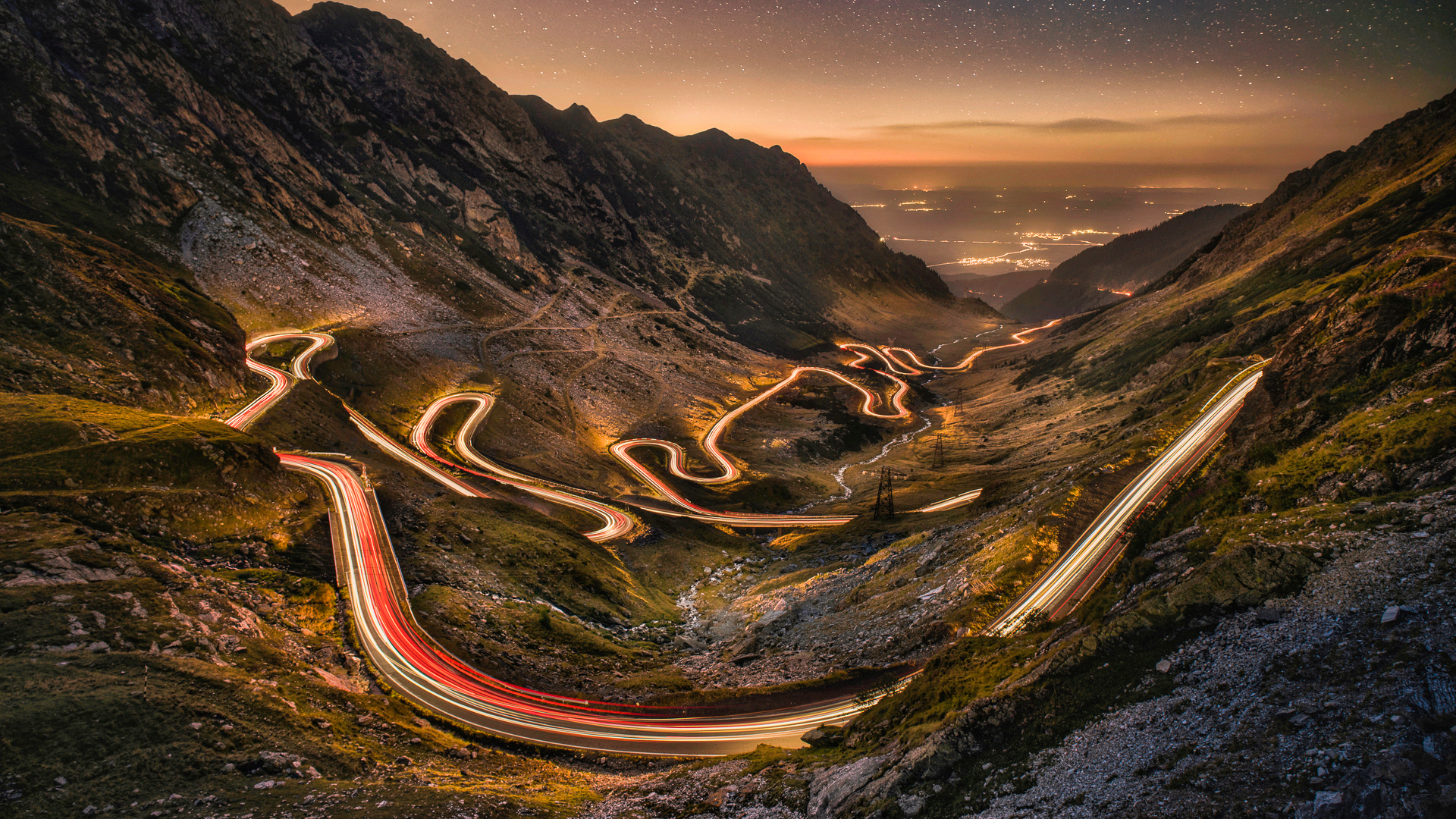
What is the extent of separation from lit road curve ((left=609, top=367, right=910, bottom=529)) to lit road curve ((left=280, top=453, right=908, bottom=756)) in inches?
1522

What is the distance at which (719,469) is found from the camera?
99.6 meters

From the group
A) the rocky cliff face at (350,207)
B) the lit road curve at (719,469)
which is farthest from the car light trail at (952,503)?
the rocky cliff face at (350,207)

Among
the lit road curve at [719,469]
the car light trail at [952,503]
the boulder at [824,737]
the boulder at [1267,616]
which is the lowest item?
the lit road curve at [719,469]

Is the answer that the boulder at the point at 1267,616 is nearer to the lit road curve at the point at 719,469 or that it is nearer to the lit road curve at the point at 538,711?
the lit road curve at the point at 538,711

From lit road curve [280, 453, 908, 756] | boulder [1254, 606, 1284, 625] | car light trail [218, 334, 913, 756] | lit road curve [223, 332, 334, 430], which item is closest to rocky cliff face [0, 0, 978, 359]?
lit road curve [223, 332, 334, 430]

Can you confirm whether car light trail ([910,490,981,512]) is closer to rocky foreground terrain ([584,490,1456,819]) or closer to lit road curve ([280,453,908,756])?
lit road curve ([280,453,908,756])

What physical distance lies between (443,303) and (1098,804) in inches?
5033

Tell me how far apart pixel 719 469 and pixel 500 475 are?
36.6m

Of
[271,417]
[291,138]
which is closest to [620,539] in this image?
[271,417]

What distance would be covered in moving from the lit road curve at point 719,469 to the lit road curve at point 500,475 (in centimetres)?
782

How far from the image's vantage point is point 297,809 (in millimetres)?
19844

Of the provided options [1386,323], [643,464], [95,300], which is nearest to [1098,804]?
[1386,323]

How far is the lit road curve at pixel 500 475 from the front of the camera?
67062 mm

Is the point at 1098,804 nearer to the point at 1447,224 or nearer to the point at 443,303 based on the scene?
the point at 1447,224
